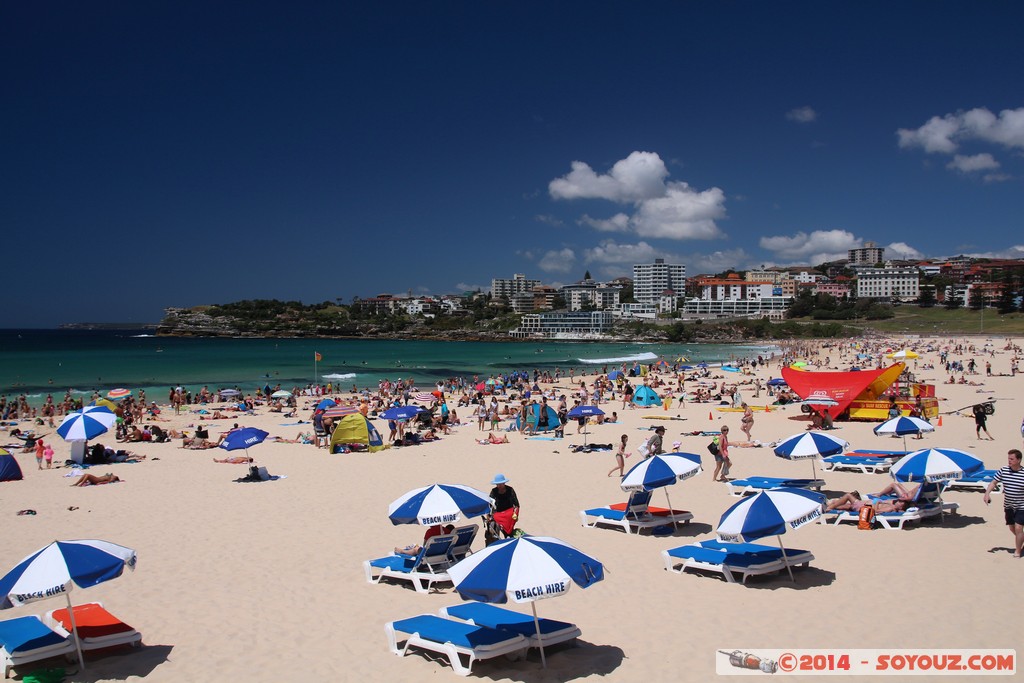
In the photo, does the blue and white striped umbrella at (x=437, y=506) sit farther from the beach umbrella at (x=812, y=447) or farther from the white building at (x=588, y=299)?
the white building at (x=588, y=299)

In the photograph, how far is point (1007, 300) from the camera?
343ft

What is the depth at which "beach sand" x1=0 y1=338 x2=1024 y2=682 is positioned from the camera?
5.90m

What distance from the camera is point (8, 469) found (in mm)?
14523

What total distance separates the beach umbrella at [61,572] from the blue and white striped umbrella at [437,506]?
109 inches

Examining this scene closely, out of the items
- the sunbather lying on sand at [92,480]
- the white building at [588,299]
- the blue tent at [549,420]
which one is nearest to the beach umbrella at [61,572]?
the sunbather lying on sand at [92,480]

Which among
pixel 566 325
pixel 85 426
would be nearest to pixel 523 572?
pixel 85 426

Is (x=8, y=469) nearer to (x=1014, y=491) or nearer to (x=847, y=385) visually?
(x=1014, y=491)

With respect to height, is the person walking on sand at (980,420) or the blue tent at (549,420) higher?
the person walking on sand at (980,420)

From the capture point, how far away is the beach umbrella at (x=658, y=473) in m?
9.29

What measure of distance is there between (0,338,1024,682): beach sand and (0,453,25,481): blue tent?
0.87 feet

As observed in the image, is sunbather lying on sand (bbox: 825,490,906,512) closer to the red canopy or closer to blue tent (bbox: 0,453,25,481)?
the red canopy

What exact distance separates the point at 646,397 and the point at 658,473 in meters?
17.5

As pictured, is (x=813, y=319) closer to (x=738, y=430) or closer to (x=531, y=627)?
(x=738, y=430)

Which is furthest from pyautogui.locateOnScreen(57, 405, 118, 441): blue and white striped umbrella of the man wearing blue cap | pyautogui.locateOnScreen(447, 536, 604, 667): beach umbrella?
pyautogui.locateOnScreen(447, 536, 604, 667): beach umbrella
